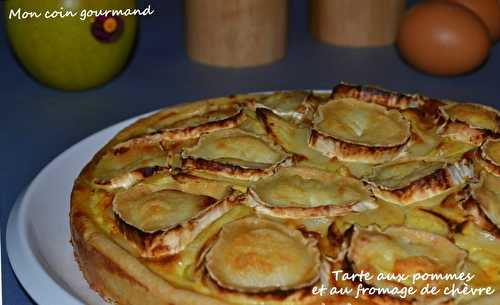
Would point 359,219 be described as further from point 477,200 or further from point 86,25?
point 86,25

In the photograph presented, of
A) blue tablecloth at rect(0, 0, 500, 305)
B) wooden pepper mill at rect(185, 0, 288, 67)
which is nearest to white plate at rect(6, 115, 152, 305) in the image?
blue tablecloth at rect(0, 0, 500, 305)

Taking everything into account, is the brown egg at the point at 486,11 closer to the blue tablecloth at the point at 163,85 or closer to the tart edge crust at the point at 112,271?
the blue tablecloth at the point at 163,85

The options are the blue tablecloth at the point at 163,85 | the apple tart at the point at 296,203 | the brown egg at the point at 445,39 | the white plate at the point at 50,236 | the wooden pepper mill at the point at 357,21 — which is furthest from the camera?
the wooden pepper mill at the point at 357,21

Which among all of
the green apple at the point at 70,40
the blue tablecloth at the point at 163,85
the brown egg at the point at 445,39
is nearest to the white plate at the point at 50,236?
the blue tablecloth at the point at 163,85

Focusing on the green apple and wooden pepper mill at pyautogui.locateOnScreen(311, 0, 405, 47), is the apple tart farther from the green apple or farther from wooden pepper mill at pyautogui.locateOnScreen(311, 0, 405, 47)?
wooden pepper mill at pyautogui.locateOnScreen(311, 0, 405, 47)

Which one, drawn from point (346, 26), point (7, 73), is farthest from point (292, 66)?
point (7, 73)

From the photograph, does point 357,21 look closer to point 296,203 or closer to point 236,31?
point 236,31
